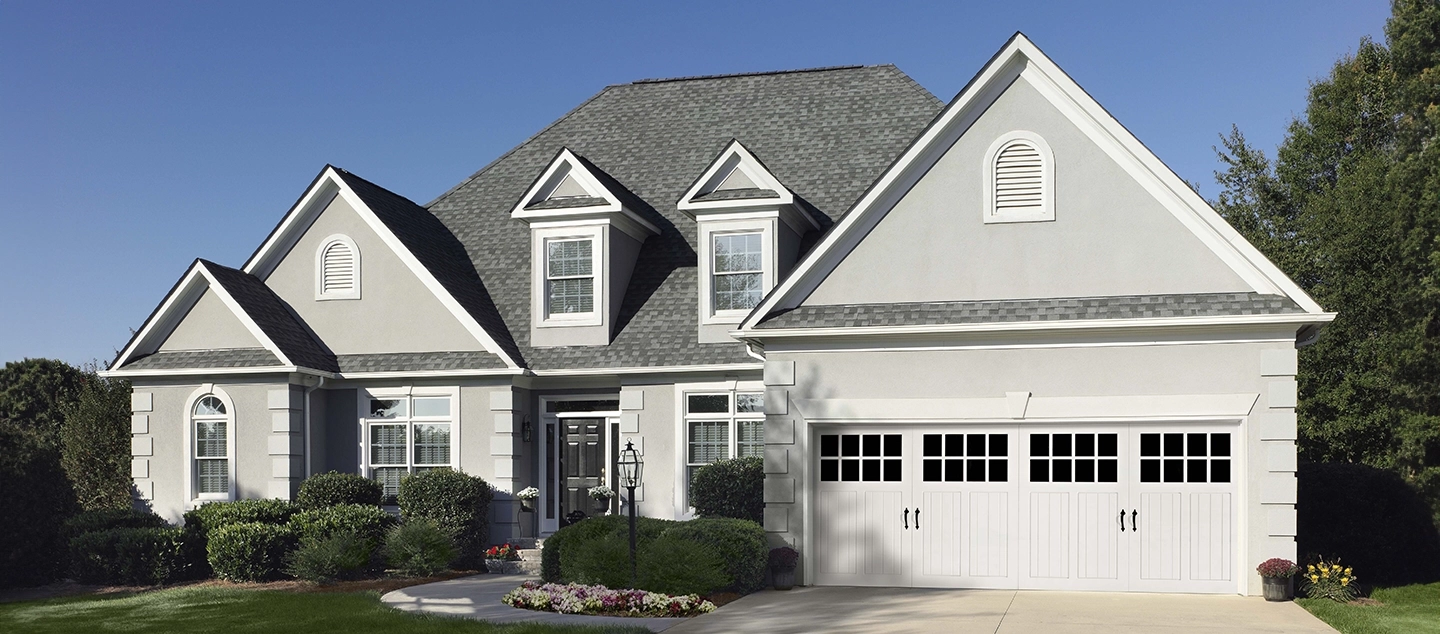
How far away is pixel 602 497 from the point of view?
68.1 feet

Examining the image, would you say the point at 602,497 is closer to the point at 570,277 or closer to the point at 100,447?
the point at 570,277

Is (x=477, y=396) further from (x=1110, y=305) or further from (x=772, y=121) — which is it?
(x=1110, y=305)

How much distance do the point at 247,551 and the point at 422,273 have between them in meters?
5.47

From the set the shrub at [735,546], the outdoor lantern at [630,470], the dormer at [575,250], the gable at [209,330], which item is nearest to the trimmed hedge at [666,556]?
the shrub at [735,546]

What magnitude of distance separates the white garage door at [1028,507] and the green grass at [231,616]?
192 inches

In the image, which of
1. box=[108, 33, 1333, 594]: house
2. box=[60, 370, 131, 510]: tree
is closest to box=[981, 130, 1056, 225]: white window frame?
box=[108, 33, 1333, 594]: house

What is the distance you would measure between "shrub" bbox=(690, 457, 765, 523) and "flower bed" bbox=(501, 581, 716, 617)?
4.35 meters

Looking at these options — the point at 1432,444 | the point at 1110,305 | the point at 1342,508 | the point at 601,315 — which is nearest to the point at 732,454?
the point at 601,315

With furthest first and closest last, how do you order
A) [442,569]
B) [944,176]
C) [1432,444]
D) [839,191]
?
[1432,444] < [839,191] < [442,569] < [944,176]

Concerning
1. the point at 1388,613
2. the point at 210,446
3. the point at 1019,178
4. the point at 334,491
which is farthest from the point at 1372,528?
the point at 210,446

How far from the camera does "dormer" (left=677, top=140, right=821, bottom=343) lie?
67.3ft

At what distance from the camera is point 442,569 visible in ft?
62.0

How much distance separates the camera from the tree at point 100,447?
2634cm

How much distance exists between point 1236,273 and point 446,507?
1230 centimetres
